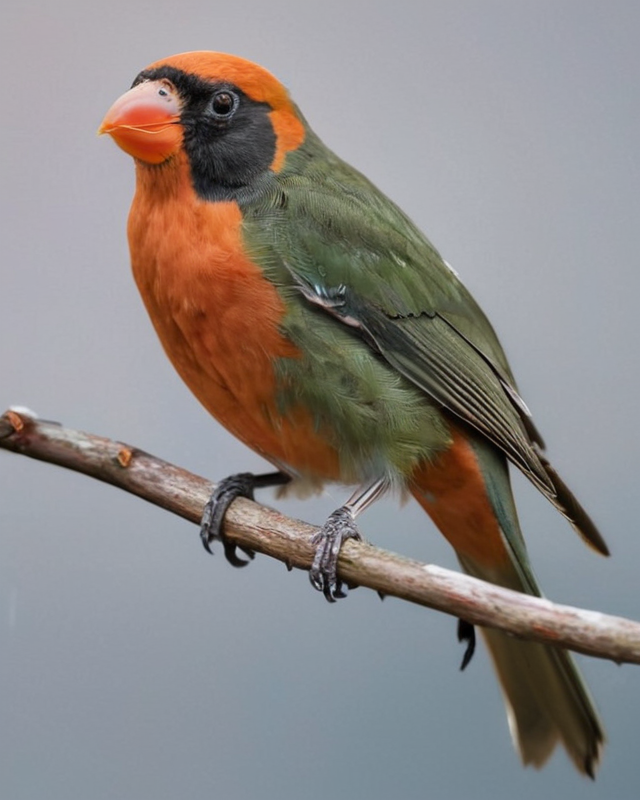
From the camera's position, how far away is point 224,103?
2209 mm

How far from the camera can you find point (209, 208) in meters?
2.19

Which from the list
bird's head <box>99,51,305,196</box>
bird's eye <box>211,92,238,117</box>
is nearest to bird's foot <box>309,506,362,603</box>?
bird's head <box>99,51,305,196</box>

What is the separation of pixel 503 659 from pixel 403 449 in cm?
59

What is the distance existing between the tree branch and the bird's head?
0.53m

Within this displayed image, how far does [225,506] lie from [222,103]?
0.77m

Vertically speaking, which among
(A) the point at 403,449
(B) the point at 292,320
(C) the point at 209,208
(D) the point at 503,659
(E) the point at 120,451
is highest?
(C) the point at 209,208

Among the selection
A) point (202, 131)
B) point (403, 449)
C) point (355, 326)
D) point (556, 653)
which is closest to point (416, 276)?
point (355, 326)

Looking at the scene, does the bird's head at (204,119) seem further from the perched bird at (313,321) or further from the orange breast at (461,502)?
the orange breast at (461,502)

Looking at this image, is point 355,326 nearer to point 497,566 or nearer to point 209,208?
point 209,208

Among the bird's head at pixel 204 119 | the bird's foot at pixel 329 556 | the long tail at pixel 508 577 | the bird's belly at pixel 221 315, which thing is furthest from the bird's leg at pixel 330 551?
the bird's head at pixel 204 119

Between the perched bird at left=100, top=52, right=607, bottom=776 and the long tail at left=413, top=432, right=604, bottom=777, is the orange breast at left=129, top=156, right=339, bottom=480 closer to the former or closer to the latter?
the perched bird at left=100, top=52, right=607, bottom=776

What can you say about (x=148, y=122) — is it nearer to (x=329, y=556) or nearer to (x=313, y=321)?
(x=313, y=321)

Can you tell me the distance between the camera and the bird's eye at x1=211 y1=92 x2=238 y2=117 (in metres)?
2.20

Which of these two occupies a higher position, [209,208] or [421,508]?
[209,208]
